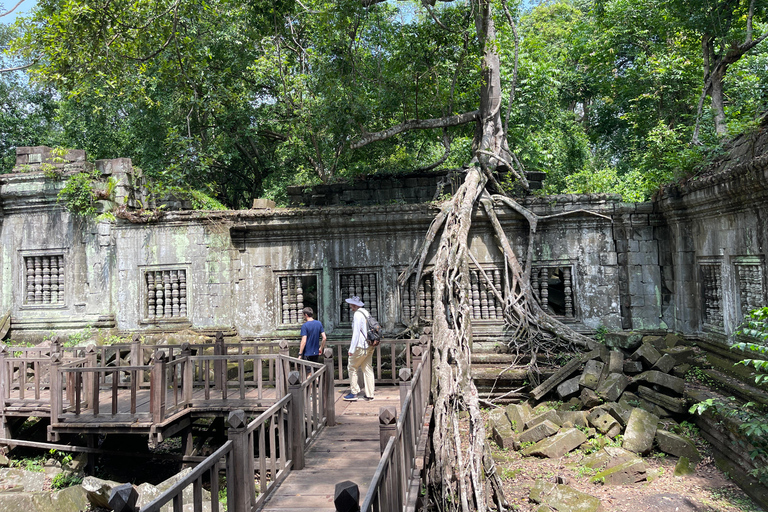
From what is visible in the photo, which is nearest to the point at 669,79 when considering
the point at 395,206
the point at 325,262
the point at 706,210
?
the point at 706,210

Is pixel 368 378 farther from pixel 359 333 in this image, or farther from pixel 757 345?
pixel 757 345

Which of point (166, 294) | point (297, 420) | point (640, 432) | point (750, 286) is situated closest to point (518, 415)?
point (640, 432)

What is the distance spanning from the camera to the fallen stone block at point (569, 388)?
301 inches

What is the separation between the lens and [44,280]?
1030cm

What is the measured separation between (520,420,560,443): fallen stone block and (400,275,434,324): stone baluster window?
283 cm

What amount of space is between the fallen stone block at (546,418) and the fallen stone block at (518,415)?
0.09m

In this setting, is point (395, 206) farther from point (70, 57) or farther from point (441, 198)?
point (70, 57)

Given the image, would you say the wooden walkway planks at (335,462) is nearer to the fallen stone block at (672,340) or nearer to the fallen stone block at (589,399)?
the fallen stone block at (589,399)

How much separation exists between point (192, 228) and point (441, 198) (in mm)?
4765

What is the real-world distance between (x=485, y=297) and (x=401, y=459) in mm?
5861

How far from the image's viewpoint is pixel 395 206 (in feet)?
30.2

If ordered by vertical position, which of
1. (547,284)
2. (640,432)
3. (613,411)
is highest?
(547,284)

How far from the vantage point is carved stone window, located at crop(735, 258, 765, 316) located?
637 centimetres

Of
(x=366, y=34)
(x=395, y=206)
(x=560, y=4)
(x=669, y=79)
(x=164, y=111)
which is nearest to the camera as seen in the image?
(x=395, y=206)
